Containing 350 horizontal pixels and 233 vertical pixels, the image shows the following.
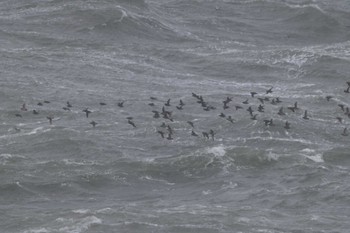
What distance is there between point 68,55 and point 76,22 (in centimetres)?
1113

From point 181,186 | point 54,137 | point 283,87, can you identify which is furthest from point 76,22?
point 181,186

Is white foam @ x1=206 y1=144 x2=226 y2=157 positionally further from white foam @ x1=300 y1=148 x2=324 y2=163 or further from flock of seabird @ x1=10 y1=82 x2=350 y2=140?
white foam @ x1=300 y1=148 x2=324 y2=163

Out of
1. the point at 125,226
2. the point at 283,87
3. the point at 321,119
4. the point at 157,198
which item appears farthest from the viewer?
the point at 283,87

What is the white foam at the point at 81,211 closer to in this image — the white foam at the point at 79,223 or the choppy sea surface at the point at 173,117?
the choppy sea surface at the point at 173,117

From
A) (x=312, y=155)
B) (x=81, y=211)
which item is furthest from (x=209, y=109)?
(x=81, y=211)

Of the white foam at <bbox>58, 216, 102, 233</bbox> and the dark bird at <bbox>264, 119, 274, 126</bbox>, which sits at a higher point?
the dark bird at <bbox>264, 119, 274, 126</bbox>

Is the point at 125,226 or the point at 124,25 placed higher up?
the point at 124,25

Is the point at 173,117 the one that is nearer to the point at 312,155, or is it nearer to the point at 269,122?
the point at 269,122

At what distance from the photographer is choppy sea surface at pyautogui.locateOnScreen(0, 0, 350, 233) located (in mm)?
67875

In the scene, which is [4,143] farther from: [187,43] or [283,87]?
[187,43]

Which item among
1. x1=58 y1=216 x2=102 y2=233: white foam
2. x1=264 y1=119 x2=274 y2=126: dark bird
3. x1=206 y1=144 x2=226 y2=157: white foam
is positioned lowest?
x1=58 y1=216 x2=102 y2=233: white foam

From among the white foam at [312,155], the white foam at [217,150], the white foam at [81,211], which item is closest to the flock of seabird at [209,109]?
the white foam at [217,150]

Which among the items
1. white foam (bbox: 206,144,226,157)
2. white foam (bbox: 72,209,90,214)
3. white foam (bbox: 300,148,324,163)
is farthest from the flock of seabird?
white foam (bbox: 72,209,90,214)

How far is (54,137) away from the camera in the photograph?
7969 cm
